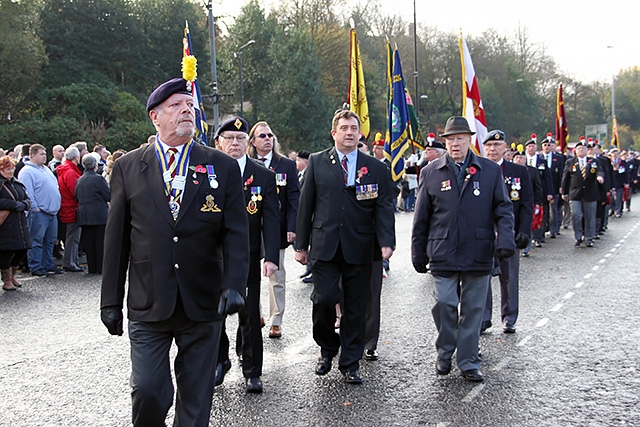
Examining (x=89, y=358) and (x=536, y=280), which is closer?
(x=89, y=358)

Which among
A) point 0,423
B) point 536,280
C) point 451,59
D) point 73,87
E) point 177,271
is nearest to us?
point 177,271

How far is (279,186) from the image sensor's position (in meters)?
8.04

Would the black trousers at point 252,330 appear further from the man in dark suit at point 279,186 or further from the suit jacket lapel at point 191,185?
the suit jacket lapel at point 191,185

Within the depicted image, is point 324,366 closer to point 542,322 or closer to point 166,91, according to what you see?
point 166,91

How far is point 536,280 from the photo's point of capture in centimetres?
1212

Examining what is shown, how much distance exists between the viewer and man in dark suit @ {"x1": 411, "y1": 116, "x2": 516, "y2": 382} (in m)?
6.55

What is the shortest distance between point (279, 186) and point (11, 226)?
606cm

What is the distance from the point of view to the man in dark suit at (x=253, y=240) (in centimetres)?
622

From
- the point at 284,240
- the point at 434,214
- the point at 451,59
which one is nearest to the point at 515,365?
the point at 434,214

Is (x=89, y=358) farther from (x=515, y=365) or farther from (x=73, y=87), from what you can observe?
(x=73, y=87)

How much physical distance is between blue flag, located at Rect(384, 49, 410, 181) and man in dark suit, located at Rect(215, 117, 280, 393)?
21.5 feet

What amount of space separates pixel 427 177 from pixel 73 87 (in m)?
35.5

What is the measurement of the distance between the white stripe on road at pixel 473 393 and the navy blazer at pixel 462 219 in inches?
38.7

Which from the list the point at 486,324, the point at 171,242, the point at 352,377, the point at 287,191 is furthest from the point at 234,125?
the point at 486,324
